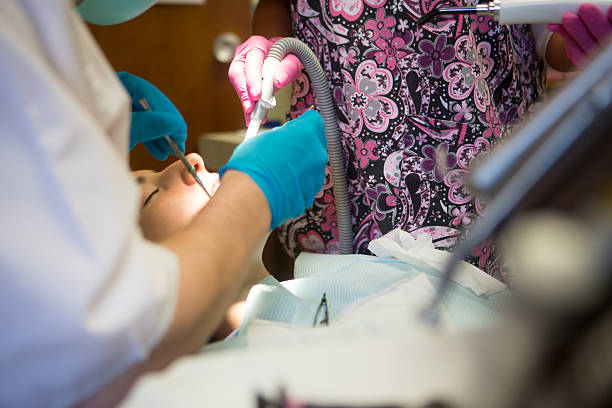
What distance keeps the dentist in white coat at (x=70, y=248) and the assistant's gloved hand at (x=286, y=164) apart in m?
0.18

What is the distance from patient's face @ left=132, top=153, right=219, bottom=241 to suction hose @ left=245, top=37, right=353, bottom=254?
0.80ft

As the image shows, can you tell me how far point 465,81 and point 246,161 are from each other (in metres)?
0.71

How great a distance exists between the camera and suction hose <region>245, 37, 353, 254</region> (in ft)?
3.39

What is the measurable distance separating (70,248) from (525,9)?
38.4 inches

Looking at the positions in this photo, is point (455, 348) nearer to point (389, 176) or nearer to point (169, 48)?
point (389, 176)

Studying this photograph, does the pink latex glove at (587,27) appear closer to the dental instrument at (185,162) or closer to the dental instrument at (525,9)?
the dental instrument at (525,9)

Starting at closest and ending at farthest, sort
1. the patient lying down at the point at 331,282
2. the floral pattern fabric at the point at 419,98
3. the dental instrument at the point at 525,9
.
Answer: the patient lying down at the point at 331,282 < the dental instrument at the point at 525,9 < the floral pattern fabric at the point at 419,98

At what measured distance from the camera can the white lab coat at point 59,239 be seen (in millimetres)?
399

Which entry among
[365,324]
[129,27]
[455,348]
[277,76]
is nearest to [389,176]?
[277,76]

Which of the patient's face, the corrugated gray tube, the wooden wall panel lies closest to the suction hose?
the corrugated gray tube

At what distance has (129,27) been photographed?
2.41 metres

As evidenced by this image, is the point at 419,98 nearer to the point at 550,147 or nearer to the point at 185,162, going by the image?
the point at 185,162

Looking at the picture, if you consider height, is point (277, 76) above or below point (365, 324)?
above

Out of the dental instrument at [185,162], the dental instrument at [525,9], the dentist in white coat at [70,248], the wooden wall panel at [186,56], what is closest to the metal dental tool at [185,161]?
the dental instrument at [185,162]
